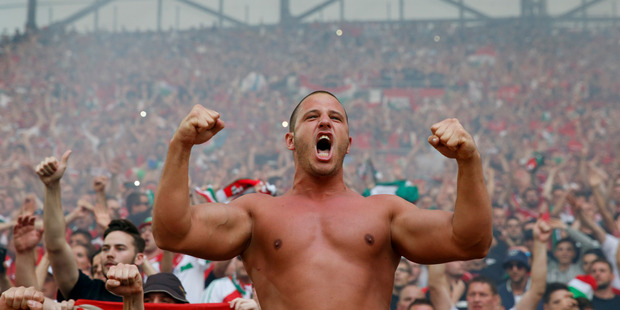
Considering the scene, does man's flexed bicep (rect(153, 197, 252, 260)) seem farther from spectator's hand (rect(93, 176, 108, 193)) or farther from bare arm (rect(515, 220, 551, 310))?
spectator's hand (rect(93, 176, 108, 193))

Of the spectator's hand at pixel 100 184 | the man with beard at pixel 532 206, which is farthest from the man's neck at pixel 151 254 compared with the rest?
the man with beard at pixel 532 206

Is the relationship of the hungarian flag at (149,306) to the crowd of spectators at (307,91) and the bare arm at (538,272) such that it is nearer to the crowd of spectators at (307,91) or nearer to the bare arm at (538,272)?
the bare arm at (538,272)

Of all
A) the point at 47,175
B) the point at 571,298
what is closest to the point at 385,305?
the point at 47,175

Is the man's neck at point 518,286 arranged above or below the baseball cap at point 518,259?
below

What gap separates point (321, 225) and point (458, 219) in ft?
1.61

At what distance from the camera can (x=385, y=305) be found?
2.38 m

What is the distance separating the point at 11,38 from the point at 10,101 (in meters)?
2.90

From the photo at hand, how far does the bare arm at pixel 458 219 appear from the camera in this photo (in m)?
2.18

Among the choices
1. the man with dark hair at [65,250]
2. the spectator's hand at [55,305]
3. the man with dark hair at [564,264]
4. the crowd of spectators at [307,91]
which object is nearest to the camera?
the spectator's hand at [55,305]

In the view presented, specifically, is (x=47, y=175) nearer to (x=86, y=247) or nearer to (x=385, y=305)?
(x=86, y=247)

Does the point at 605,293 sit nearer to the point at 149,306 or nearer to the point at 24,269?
the point at 149,306

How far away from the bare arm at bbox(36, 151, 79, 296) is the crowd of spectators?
15.9 feet

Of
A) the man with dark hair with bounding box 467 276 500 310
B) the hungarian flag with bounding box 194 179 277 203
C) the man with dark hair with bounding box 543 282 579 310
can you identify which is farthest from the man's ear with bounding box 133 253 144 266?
the man with dark hair with bounding box 543 282 579 310

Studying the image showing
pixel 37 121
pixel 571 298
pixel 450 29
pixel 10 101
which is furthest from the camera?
pixel 450 29
